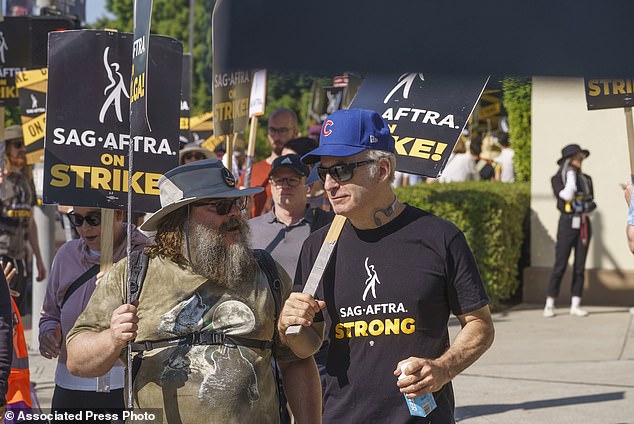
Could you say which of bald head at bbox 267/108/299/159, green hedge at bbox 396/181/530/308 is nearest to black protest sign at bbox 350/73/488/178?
bald head at bbox 267/108/299/159

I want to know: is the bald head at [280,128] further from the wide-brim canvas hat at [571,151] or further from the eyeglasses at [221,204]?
the eyeglasses at [221,204]

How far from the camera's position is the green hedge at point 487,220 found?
12.8m

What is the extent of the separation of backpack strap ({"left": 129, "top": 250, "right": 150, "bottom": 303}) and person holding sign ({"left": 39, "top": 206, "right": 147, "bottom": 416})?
137 centimetres

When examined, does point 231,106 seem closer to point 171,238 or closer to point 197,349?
point 171,238

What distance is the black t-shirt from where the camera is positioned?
12.5ft

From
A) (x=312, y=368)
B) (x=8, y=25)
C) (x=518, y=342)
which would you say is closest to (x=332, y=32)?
(x=312, y=368)

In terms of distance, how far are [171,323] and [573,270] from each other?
9.77 metres

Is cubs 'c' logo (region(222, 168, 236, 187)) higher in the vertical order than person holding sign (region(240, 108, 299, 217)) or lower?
higher

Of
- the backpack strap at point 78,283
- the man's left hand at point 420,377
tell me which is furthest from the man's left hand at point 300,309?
the backpack strap at point 78,283

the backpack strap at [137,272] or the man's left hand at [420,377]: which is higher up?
the backpack strap at [137,272]

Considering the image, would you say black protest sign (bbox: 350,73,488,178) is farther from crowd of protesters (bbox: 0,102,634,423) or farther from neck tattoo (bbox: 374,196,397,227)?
neck tattoo (bbox: 374,196,397,227)

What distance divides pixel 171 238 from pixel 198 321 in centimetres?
36

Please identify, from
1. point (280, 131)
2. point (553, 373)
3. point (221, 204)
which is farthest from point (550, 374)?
point (221, 204)

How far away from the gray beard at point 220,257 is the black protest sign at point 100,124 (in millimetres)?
1408
